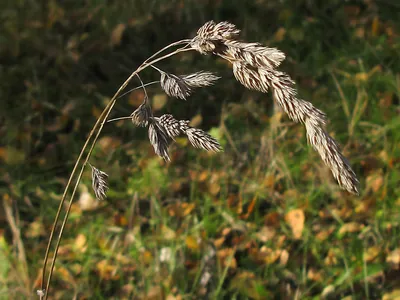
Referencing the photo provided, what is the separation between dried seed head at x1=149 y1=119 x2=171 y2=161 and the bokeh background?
122 centimetres

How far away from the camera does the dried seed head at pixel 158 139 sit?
1.15 meters

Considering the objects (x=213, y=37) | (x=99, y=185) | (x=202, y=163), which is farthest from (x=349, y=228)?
(x=213, y=37)

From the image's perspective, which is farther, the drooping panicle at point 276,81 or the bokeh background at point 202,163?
the bokeh background at point 202,163

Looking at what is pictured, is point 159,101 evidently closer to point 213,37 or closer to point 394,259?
point 394,259

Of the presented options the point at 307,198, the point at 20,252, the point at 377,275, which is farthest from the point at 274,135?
the point at 20,252

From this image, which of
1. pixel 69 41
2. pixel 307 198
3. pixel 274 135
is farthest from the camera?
pixel 69 41

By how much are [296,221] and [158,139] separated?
5.01 ft

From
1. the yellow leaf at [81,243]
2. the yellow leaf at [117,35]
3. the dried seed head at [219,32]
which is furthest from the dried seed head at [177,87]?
the yellow leaf at [117,35]

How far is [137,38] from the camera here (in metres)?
3.91

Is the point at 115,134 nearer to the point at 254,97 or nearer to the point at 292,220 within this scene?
the point at 254,97

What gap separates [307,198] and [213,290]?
25.7 inches

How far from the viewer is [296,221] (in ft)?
8.45

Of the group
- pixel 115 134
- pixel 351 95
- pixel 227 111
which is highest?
pixel 351 95

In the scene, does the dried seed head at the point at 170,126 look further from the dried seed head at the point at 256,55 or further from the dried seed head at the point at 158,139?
the dried seed head at the point at 256,55
